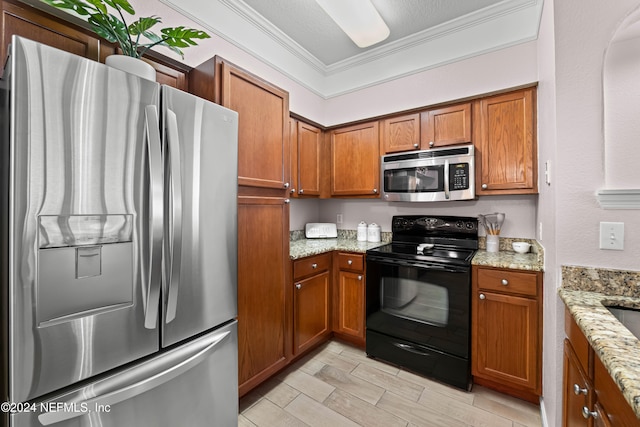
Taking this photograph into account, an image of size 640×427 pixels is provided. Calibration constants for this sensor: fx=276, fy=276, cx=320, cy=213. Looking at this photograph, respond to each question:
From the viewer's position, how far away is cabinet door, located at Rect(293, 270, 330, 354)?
224 cm

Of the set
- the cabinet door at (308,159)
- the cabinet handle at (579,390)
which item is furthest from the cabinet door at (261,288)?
the cabinet handle at (579,390)

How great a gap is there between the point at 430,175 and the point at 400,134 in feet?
1.73

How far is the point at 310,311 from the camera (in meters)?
2.41

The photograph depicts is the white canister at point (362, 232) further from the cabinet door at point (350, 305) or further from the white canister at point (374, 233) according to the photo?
the cabinet door at point (350, 305)

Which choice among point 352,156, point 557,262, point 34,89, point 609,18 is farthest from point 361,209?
Answer: point 34,89

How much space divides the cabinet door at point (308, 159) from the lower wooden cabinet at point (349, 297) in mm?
766

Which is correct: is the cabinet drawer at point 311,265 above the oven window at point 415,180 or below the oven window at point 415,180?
below

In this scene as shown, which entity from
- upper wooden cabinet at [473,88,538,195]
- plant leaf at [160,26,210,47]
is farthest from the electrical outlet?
plant leaf at [160,26,210,47]

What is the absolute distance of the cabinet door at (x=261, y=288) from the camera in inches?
69.6

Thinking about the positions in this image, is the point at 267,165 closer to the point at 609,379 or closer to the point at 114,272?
the point at 114,272

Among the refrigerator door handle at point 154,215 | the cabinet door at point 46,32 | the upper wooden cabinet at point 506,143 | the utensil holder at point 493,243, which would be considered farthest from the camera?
the utensil holder at point 493,243

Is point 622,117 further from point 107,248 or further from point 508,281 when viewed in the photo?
point 107,248

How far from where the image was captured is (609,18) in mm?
1212

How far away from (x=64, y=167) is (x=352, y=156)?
2447 mm
